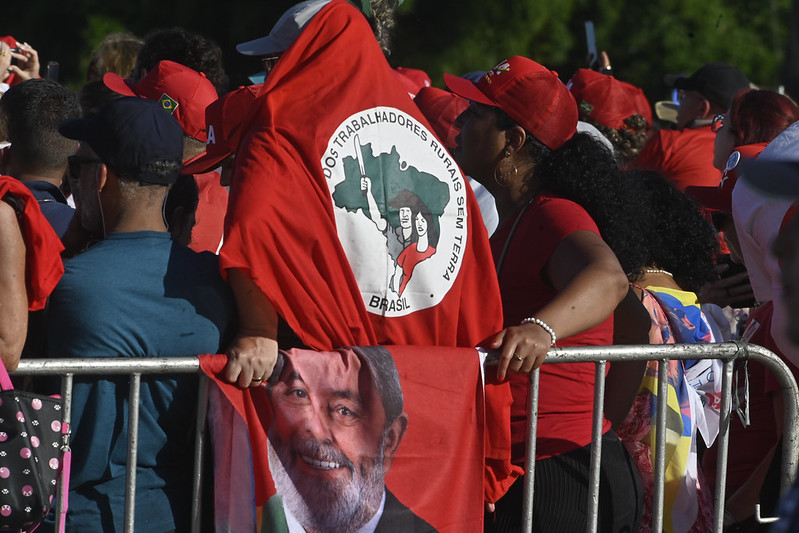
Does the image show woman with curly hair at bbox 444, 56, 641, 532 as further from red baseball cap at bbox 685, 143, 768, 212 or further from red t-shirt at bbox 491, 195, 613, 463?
red baseball cap at bbox 685, 143, 768, 212

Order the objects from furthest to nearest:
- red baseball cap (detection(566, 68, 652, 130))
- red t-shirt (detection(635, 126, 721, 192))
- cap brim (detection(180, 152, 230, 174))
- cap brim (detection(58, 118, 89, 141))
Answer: red t-shirt (detection(635, 126, 721, 192))
red baseball cap (detection(566, 68, 652, 130))
cap brim (detection(180, 152, 230, 174))
cap brim (detection(58, 118, 89, 141))

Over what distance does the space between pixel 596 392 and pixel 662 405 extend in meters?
0.25

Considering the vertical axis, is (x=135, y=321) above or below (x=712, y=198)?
above

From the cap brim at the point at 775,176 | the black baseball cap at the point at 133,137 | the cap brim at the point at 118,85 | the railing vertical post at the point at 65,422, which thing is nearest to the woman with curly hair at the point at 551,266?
the black baseball cap at the point at 133,137

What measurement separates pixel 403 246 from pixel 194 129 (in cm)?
161

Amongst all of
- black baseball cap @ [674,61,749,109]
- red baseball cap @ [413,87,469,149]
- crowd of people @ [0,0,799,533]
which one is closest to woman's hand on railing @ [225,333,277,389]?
crowd of people @ [0,0,799,533]

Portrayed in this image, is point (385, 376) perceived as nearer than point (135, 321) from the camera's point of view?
No

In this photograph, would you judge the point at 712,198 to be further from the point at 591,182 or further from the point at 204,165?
the point at 204,165

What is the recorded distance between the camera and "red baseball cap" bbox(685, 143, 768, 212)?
4102 mm

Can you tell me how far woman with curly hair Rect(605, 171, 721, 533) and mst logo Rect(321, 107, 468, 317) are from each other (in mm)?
801

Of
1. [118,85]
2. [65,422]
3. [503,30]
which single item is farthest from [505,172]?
[503,30]

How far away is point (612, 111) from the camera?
5.90 metres

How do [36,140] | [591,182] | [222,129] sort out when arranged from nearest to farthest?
1. [222,129]
2. [591,182]
3. [36,140]

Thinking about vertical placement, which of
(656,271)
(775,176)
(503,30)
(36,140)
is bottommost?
(503,30)
